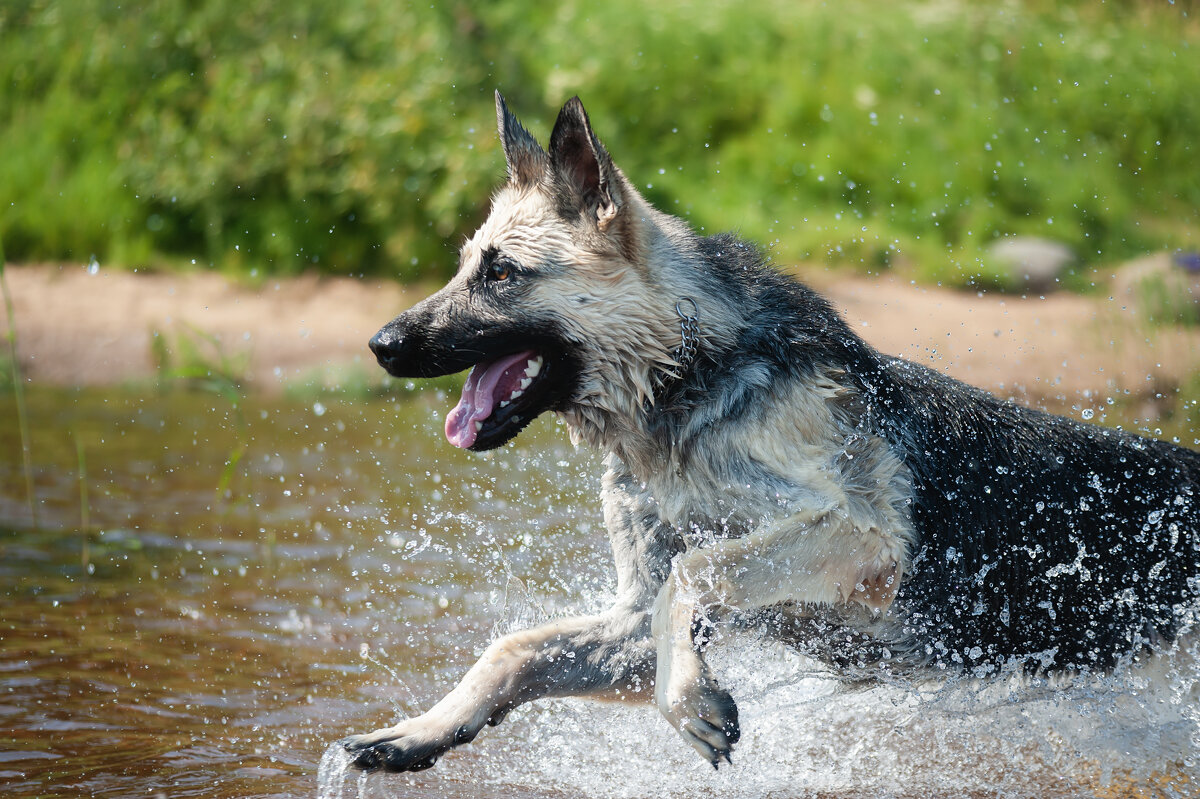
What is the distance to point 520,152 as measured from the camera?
153 inches

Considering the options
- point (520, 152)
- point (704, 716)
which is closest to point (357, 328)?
point (520, 152)

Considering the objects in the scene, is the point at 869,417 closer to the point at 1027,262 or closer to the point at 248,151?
the point at 1027,262

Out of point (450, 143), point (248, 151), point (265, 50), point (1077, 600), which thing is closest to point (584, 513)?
point (1077, 600)

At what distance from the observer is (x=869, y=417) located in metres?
3.79

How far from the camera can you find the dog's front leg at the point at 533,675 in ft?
11.4

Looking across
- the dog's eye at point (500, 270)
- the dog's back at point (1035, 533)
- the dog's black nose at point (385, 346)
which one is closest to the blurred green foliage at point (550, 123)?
the dog's back at point (1035, 533)

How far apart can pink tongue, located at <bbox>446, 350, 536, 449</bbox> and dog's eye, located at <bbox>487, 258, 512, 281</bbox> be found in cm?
25

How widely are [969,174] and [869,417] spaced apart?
397 inches

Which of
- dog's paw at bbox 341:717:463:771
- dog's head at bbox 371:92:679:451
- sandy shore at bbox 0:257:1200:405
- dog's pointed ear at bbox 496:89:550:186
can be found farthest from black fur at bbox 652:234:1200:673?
sandy shore at bbox 0:257:1200:405

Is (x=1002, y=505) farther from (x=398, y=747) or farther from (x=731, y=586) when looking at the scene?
(x=398, y=747)

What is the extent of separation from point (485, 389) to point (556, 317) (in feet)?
1.06

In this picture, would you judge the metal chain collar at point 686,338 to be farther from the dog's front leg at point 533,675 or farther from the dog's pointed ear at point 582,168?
the dog's front leg at point 533,675

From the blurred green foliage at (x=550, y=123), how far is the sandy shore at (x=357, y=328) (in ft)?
1.76

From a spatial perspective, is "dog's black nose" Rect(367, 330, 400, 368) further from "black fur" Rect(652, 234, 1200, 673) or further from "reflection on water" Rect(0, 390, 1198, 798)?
"reflection on water" Rect(0, 390, 1198, 798)
